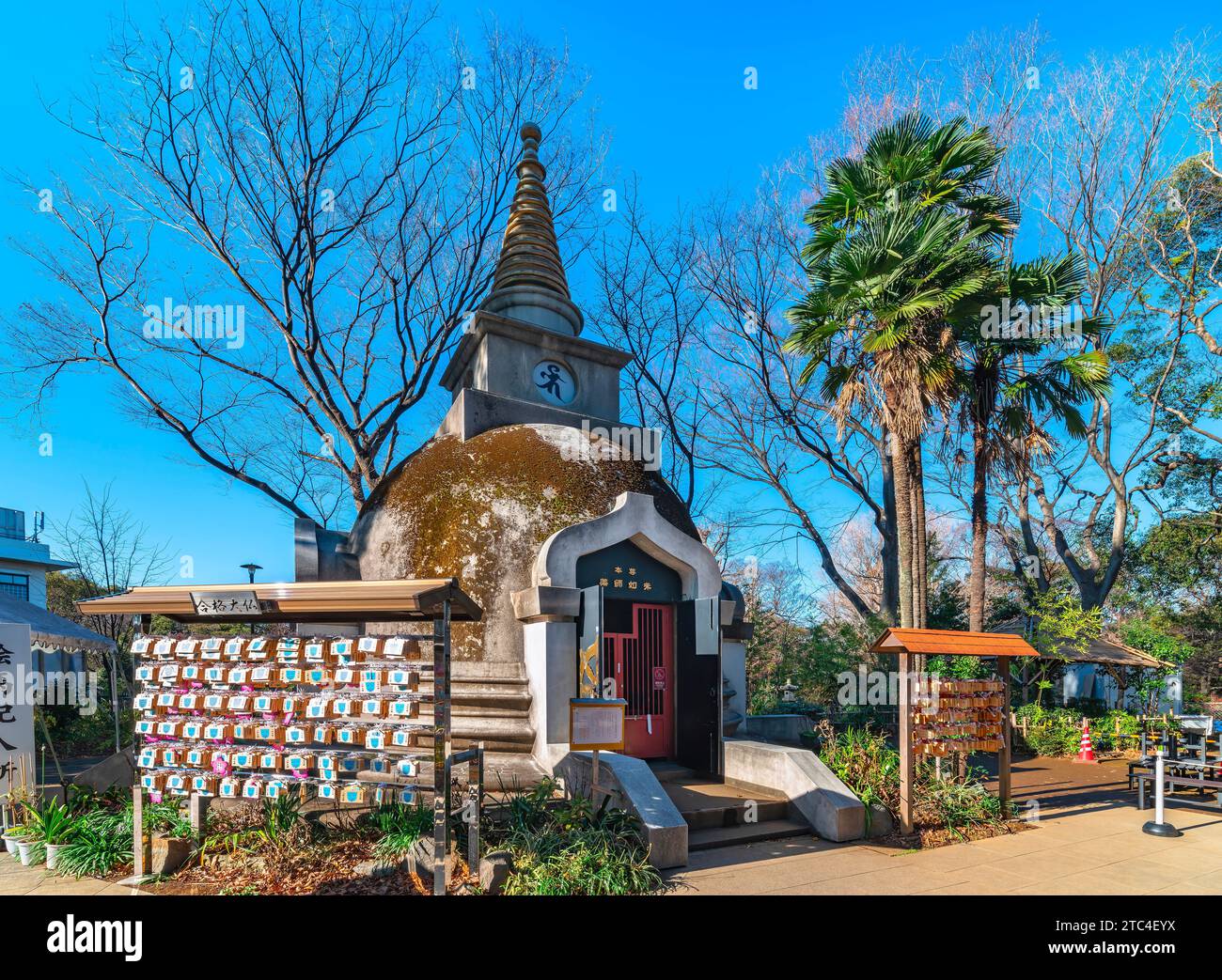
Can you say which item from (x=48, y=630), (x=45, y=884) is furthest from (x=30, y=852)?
(x=48, y=630)

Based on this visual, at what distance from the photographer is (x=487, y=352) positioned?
13758 millimetres

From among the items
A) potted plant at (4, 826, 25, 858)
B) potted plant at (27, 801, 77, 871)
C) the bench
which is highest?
potted plant at (27, 801, 77, 871)

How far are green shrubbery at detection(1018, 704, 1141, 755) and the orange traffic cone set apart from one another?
26 cm

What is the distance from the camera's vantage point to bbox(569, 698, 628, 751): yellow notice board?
7.95 m

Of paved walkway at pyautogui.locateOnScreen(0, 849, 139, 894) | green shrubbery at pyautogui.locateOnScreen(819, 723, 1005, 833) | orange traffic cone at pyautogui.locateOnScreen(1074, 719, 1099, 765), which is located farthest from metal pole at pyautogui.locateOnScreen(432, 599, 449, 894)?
orange traffic cone at pyautogui.locateOnScreen(1074, 719, 1099, 765)

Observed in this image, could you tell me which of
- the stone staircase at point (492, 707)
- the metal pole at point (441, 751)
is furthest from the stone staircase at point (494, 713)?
the metal pole at point (441, 751)

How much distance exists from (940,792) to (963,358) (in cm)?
757

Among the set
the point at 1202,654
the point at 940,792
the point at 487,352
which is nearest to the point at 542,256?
the point at 487,352

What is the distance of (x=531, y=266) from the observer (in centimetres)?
1555

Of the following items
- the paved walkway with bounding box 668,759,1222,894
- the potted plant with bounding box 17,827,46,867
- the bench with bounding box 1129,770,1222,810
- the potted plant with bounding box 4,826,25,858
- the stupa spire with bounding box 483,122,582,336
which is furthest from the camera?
the stupa spire with bounding box 483,122,582,336

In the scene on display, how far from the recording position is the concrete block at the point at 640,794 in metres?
7.53

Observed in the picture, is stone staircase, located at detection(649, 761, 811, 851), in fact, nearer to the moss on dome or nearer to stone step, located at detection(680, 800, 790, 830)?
stone step, located at detection(680, 800, 790, 830)
